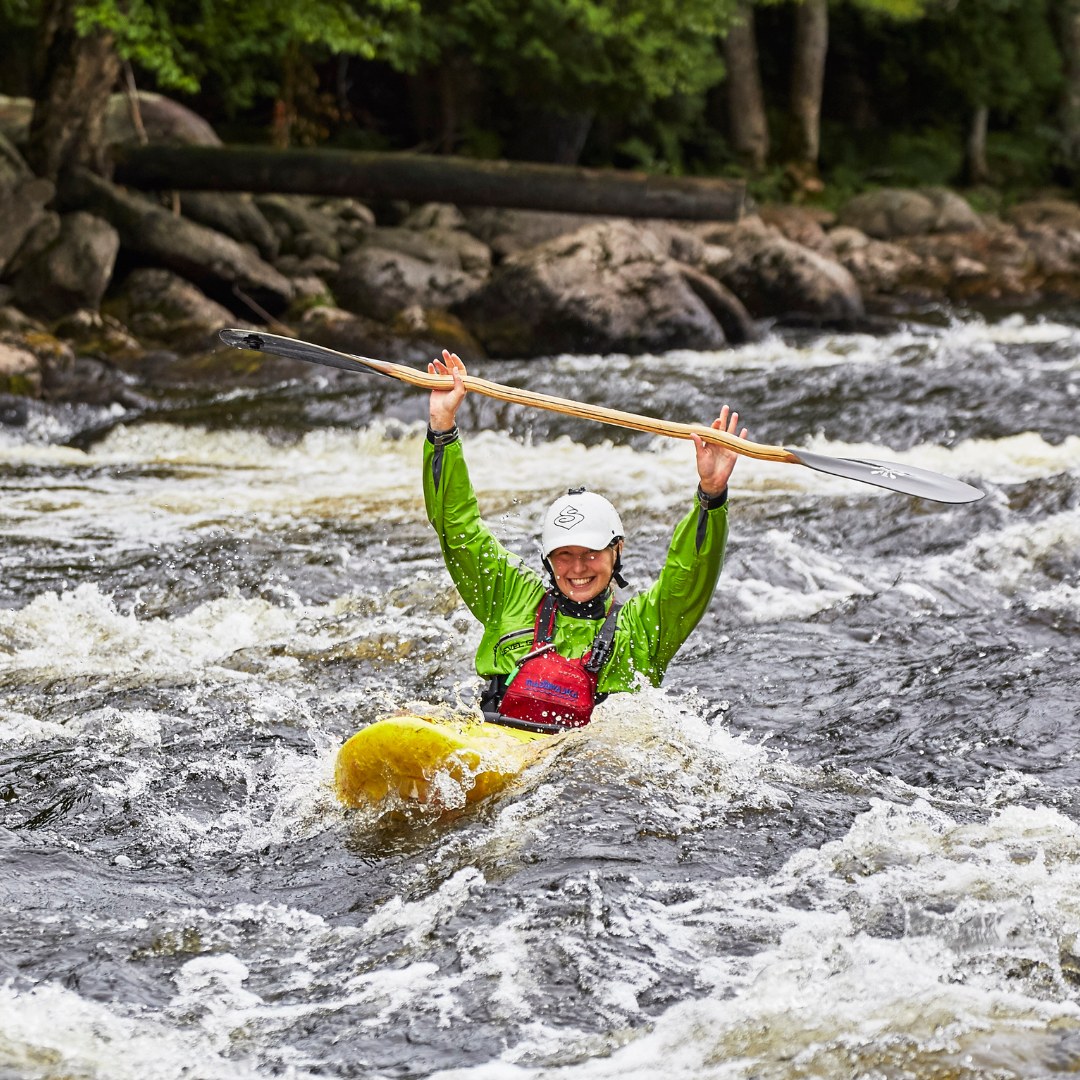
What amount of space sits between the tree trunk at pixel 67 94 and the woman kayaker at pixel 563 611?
428 inches

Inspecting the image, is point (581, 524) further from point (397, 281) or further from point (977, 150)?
point (977, 150)

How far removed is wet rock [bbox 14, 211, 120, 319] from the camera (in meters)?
13.5

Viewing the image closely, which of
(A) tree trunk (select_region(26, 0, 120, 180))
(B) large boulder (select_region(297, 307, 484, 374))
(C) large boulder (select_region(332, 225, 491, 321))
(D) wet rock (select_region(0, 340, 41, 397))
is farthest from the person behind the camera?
(C) large boulder (select_region(332, 225, 491, 321))

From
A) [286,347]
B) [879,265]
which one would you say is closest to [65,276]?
[286,347]

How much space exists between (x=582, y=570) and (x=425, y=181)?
12.4 m

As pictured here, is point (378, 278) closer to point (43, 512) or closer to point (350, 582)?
point (43, 512)

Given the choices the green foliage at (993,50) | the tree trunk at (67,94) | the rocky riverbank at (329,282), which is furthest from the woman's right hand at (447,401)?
the green foliage at (993,50)

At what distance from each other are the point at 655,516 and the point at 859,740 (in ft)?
10.9

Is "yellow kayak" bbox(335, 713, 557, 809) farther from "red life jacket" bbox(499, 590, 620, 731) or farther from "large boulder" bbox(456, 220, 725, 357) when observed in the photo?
"large boulder" bbox(456, 220, 725, 357)

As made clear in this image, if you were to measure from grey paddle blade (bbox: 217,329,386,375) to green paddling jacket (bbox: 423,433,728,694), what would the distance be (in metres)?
0.49

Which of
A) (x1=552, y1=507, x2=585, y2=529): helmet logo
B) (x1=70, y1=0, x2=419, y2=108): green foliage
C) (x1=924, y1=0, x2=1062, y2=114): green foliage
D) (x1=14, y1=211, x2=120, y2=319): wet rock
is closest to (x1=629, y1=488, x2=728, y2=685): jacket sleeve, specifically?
(x1=552, y1=507, x2=585, y2=529): helmet logo

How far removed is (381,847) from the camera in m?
4.18

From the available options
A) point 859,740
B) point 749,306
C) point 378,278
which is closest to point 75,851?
point 859,740

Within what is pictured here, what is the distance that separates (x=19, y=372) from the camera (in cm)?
1166
